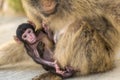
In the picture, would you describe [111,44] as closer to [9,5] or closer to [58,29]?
[58,29]

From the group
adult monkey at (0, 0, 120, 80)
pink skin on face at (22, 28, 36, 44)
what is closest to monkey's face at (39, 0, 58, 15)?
adult monkey at (0, 0, 120, 80)

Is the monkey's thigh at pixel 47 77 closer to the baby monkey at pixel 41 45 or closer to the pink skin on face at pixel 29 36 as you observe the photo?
the baby monkey at pixel 41 45

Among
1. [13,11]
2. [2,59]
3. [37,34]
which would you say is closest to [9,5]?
[13,11]

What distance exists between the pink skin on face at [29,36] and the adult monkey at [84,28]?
0.47 feet

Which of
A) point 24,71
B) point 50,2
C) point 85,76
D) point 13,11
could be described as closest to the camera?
point 50,2

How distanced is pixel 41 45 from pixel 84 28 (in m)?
0.40

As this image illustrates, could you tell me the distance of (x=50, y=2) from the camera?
2.79 meters

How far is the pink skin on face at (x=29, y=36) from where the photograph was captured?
9.72 feet

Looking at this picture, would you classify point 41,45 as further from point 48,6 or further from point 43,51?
point 48,6

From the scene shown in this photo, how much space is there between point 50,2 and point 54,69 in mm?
542

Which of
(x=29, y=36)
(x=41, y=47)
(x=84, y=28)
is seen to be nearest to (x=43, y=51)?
(x=41, y=47)

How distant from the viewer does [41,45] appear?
3.10 meters

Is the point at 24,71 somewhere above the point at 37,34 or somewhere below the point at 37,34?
below

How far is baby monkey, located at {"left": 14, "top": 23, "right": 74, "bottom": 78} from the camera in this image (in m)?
2.98
